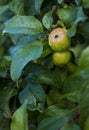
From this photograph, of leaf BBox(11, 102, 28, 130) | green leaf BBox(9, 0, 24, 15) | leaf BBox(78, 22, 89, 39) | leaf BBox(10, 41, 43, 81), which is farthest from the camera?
green leaf BBox(9, 0, 24, 15)

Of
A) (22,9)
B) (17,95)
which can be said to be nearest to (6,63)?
(17,95)

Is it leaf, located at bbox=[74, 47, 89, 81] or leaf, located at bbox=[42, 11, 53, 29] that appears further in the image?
leaf, located at bbox=[42, 11, 53, 29]

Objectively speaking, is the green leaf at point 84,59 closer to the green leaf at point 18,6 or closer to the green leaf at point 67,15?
the green leaf at point 67,15

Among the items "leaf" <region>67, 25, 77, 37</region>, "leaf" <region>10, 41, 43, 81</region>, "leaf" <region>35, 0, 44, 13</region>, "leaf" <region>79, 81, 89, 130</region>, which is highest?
"leaf" <region>35, 0, 44, 13</region>

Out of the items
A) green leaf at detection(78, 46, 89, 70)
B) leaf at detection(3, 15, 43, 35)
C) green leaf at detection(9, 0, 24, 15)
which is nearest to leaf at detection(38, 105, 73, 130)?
green leaf at detection(78, 46, 89, 70)

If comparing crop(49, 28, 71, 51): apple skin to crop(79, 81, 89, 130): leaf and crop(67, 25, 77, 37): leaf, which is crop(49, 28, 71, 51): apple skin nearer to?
crop(67, 25, 77, 37): leaf

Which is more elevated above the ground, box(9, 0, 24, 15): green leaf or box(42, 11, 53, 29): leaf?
box(42, 11, 53, 29): leaf

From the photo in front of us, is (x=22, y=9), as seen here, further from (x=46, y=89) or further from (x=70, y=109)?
(x=70, y=109)
